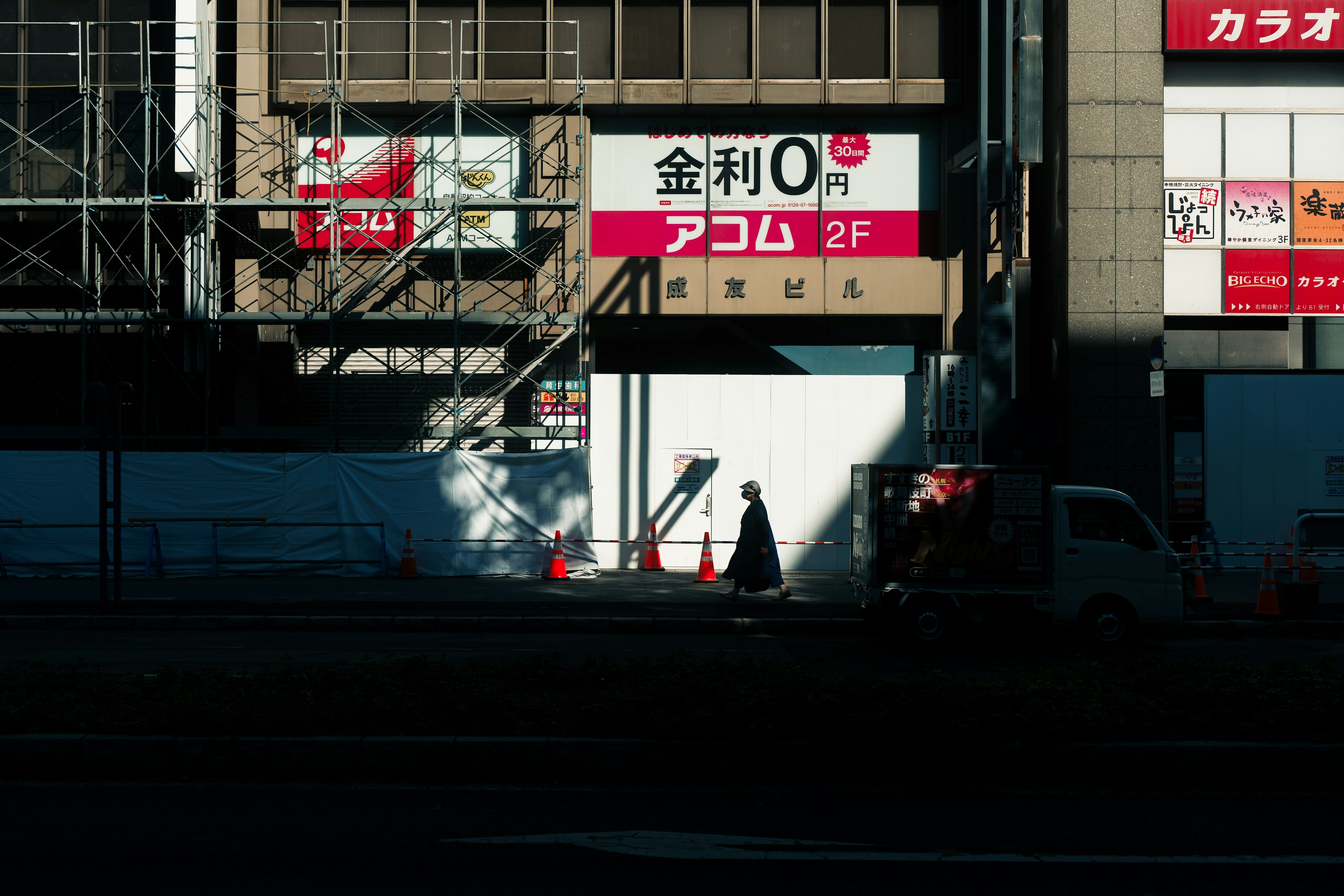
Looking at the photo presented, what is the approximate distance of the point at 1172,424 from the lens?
20734 mm

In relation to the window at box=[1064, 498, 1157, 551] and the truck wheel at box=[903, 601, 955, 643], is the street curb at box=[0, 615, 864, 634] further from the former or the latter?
the window at box=[1064, 498, 1157, 551]

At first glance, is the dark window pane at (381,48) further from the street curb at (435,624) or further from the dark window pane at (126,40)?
the street curb at (435,624)

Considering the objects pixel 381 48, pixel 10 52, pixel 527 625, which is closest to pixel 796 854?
pixel 527 625

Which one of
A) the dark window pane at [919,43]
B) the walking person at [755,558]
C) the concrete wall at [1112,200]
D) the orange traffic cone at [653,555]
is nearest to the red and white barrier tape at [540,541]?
the orange traffic cone at [653,555]

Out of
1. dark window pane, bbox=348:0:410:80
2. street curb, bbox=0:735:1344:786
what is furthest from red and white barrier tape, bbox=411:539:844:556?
street curb, bbox=0:735:1344:786

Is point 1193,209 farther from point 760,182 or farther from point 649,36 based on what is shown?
point 649,36

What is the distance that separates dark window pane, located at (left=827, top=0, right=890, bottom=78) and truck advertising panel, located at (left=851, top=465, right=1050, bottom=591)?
10.9 metres

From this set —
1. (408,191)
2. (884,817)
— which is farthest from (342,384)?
(884,817)

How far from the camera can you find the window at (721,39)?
2086cm

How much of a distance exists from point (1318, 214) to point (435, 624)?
16872 millimetres

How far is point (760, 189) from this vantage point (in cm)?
2102

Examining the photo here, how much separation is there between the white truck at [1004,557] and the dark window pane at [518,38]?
11867mm

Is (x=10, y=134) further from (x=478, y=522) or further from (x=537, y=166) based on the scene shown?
(x=478, y=522)

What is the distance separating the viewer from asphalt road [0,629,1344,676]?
11047mm
